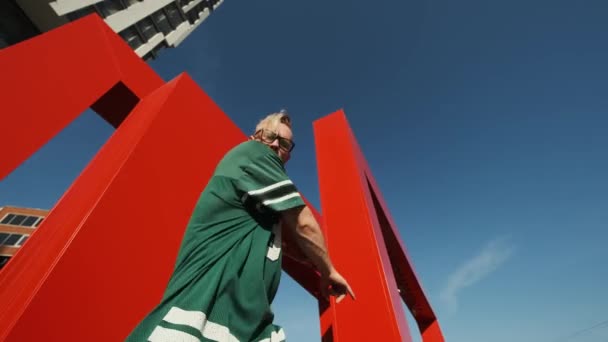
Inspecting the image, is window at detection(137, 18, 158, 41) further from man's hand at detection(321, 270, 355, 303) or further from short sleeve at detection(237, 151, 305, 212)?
man's hand at detection(321, 270, 355, 303)

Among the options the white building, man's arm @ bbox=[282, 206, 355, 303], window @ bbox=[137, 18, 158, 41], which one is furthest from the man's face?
window @ bbox=[137, 18, 158, 41]

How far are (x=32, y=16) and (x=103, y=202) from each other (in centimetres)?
988

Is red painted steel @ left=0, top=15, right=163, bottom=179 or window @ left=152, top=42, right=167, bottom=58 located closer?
red painted steel @ left=0, top=15, right=163, bottom=179

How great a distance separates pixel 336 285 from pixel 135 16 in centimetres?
1753

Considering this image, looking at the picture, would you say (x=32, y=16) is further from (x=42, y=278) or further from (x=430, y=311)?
(x=430, y=311)

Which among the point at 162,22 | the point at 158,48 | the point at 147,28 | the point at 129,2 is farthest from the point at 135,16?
the point at 158,48

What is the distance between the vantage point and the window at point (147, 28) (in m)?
15.0

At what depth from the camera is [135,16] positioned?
13672 millimetres

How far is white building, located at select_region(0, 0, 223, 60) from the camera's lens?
7.00 m

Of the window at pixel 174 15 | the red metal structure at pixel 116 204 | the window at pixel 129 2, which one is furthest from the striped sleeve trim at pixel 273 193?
the window at pixel 174 15

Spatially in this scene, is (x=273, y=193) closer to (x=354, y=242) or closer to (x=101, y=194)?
(x=101, y=194)

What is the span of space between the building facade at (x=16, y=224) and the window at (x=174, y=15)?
28.2 metres

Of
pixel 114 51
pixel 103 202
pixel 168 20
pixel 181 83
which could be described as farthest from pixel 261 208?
pixel 168 20

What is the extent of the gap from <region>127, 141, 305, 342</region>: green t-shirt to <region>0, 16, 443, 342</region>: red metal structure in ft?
1.42
